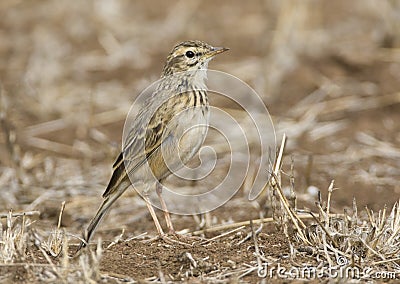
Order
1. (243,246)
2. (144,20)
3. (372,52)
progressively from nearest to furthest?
(243,246) → (372,52) → (144,20)

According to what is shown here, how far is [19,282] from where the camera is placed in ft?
14.9

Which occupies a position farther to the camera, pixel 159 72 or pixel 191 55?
pixel 159 72

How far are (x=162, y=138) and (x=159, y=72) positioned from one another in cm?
473

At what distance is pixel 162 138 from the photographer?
5.84 metres

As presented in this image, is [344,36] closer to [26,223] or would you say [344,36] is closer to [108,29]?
[108,29]

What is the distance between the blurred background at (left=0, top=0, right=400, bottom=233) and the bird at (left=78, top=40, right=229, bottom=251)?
3.01 feet

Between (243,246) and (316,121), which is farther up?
(316,121)

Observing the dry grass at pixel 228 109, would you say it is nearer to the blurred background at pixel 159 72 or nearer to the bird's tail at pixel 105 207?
the blurred background at pixel 159 72

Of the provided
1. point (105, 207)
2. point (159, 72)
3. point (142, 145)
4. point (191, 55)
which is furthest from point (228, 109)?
point (105, 207)

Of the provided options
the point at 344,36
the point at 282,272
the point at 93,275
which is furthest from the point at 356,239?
the point at 344,36

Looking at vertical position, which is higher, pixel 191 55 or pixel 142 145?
pixel 191 55

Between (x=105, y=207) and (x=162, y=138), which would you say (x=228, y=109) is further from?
(x=105, y=207)

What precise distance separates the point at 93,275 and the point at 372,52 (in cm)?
721

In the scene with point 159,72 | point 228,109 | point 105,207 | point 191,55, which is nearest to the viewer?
point 105,207
